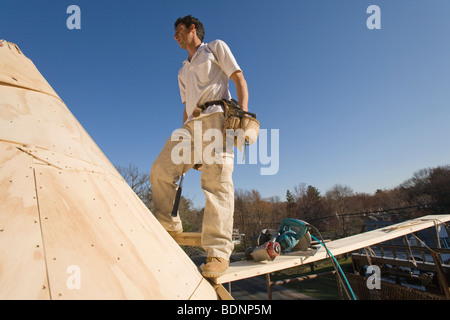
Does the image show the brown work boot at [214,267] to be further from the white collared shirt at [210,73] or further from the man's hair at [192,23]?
the man's hair at [192,23]

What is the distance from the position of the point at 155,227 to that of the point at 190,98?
4.39 ft

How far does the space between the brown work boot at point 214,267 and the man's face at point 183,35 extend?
6.88 ft

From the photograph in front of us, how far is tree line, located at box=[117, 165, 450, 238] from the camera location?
3238cm

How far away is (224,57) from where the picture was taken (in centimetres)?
206

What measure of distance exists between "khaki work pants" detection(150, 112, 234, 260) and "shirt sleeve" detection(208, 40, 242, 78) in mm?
440

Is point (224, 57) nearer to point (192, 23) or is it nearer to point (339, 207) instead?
point (192, 23)

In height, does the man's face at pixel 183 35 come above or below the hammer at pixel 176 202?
above

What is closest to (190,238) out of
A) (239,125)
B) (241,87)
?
(239,125)

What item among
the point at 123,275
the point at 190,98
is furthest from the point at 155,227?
the point at 190,98

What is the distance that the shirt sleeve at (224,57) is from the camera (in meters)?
2.02

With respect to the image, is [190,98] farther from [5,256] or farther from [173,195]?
[5,256]

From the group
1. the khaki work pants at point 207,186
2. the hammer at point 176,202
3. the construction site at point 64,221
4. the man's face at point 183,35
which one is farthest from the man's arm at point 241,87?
the construction site at point 64,221

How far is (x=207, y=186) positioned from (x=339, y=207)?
45891 mm

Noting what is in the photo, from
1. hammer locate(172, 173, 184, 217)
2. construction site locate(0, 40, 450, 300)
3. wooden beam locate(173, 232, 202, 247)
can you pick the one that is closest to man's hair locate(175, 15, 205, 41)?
construction site locate(0, 40, 450, 300)
